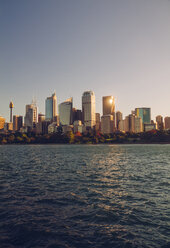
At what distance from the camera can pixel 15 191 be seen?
27234mm

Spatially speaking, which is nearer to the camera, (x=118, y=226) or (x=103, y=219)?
(x=118, y=226)

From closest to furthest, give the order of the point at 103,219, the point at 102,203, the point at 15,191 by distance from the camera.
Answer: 1. the point at 103,219
2. the point at 102,203
3. the point at 15,191

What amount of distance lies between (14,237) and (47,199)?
896 cm

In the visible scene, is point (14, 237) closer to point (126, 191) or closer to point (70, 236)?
point (70, 236)

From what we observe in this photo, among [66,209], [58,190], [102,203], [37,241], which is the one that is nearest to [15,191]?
[58,190]

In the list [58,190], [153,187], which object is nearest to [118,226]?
[58,190]

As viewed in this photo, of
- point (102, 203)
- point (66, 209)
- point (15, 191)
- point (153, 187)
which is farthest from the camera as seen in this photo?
point (153, 187)

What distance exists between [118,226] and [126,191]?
435 inches

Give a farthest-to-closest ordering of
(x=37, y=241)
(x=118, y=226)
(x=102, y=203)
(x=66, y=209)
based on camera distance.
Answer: (x=102, y=203), (x=66, y=209), (x=118, y=226), (x=37, y=241)

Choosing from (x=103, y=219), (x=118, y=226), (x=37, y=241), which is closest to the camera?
(x=37, y=241)

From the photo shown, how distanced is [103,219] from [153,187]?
1456 cm

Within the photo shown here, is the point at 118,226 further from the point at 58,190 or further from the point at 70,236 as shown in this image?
the point at 58,190

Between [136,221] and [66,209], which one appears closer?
[136,221]

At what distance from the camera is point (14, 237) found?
14641 millimetres
